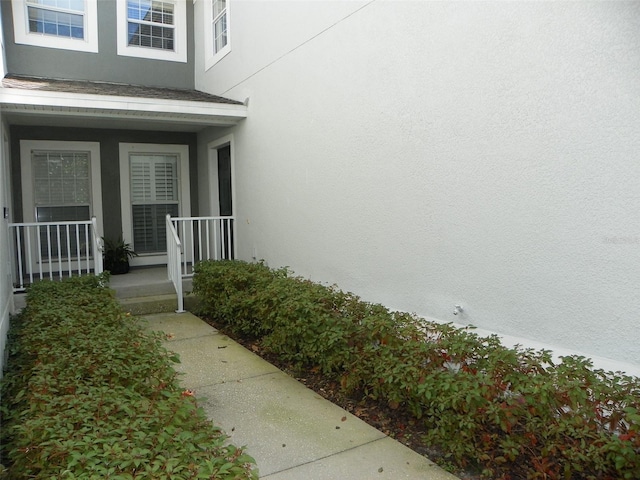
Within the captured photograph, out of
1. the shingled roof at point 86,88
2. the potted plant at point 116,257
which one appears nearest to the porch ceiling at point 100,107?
the shingled roof at point 86,88

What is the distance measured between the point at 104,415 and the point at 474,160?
2.82 m

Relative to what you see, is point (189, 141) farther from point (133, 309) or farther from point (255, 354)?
point (255, 354)

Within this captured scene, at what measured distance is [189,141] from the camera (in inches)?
340

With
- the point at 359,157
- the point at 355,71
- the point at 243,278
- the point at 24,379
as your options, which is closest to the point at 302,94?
the point at 355,71

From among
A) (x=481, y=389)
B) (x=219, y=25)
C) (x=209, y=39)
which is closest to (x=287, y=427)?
(x=481, y=389)

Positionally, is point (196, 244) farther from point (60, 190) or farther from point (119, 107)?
point (119, 107)

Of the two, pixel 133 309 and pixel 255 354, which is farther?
pixel 133 309

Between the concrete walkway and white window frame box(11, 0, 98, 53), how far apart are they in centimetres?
570

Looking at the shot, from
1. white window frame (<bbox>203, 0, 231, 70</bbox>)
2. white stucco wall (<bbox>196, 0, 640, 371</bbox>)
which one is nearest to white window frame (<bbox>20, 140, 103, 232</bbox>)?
white window frame (<bbox>203, 0, 231, 70</bbox>)

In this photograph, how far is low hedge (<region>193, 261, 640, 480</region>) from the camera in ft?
7.48

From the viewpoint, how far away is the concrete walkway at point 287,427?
2699 mm

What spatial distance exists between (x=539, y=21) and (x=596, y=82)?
0.58m

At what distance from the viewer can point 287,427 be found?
323cm

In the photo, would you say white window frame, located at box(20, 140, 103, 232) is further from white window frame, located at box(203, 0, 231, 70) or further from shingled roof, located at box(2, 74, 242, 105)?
white window frame, located at box(203, 0, 231, 70)
